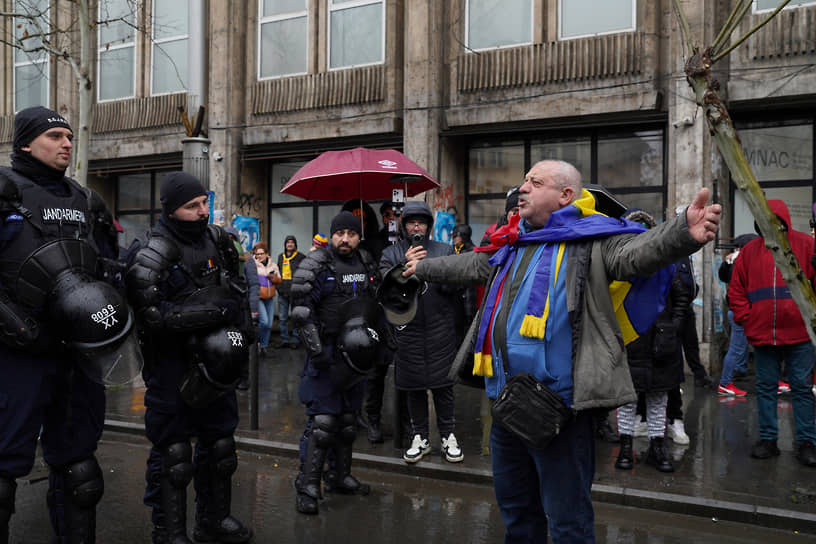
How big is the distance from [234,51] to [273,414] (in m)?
9.34

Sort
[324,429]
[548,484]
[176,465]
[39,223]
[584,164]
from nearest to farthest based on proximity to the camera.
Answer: [548,484]
[39,223]
[176,465]
[324,429]
[584,164]

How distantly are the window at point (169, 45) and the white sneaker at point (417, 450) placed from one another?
39.8 ft

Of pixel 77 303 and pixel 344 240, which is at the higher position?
pixel 344 240

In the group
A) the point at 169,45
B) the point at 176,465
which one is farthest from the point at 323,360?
the point at 169,45

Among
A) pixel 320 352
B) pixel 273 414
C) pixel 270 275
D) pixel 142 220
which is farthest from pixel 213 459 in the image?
pixel 142 220

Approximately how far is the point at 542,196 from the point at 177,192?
2.16m

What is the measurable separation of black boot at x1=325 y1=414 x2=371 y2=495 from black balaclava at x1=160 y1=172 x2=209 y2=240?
6.13ft

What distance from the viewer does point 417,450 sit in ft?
20.3

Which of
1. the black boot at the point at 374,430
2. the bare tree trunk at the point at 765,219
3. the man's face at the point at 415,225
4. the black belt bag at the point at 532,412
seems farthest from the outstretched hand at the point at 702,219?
the black boot at the point at 374,430

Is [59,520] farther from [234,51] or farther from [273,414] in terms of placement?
[234,51]

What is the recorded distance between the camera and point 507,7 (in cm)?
1271

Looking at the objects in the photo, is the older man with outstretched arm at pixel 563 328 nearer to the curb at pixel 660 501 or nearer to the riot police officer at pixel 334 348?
the riot police officer at pixel 334 348

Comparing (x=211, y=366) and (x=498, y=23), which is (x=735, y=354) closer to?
(x=498, y=23)

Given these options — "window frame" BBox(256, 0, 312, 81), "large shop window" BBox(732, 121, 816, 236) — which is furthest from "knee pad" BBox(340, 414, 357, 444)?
"window frame" BBox(256, 0, 312, 81)
